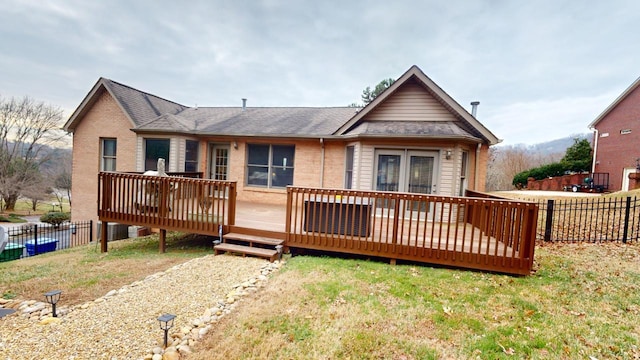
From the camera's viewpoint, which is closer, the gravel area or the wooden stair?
the gravel area

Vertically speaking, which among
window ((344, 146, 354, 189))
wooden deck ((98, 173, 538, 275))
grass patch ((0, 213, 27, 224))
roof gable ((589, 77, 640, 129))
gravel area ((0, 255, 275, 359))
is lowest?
grass patch ((0, 213, 27, 224))

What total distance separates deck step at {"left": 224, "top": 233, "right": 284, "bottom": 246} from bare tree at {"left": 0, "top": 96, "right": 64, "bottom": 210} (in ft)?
101

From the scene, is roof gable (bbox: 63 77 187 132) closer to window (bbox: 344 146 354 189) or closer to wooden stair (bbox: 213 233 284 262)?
wooden stair (bbox: 213 233 284 262)

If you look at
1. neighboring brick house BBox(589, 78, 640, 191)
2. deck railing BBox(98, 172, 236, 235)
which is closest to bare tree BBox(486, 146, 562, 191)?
neighboring brick house BBox(589, 78, 640, 191)

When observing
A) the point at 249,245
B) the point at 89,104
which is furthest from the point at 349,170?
the point at 89,104

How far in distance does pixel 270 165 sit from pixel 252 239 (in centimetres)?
483

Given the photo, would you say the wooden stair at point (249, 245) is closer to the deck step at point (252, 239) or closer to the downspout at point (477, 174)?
the deck step at point (252, 239)

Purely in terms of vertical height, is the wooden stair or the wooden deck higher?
the wooden deck

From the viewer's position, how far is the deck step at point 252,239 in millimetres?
5980

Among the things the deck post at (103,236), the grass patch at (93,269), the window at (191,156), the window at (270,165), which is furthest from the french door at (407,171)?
the deck post at (103,236)

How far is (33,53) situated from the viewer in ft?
58.6

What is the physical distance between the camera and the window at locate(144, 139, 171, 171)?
34.7ft

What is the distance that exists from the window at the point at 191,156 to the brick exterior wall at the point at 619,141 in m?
24.5

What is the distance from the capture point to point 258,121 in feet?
38.4
